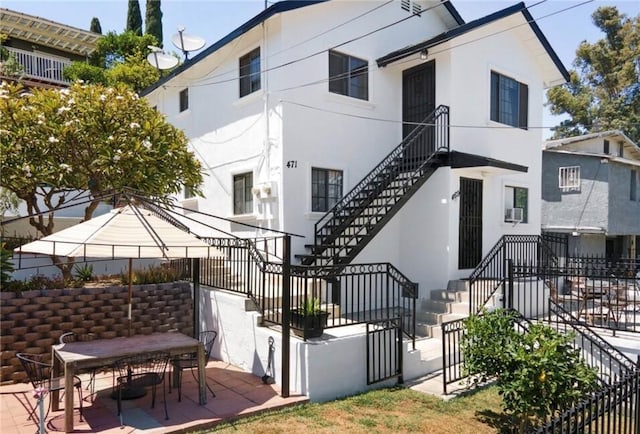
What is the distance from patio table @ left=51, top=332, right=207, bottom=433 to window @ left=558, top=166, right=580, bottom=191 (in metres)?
20.3

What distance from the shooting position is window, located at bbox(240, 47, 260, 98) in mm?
11375

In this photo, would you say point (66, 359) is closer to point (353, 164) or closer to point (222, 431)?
point (222, 431)

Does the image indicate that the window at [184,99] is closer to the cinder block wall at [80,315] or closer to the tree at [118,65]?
the cinder block wall at [80,315]

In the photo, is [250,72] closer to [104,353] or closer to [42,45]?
[104,353]

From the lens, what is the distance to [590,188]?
67.6ft

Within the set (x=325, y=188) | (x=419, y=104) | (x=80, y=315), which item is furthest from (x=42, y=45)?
(x=80, y=315)

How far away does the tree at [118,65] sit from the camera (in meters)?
24.8

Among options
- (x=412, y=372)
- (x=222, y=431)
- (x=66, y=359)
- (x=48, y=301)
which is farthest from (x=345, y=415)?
(x=48, y=301)

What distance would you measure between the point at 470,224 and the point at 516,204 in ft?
9.51

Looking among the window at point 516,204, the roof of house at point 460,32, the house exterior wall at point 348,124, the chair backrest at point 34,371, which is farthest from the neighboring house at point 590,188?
the chair backrest at point 34,371

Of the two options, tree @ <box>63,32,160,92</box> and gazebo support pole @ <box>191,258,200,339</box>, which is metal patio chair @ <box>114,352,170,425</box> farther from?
tree @ <box>63,32,160,92</box>

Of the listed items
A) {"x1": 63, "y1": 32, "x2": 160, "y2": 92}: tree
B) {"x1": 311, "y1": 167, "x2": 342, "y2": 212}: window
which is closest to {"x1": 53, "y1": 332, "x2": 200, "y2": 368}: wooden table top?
{"x1": 311, "y1": 167, "x2": 342, "y2": 212}: window

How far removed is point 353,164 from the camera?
11.6 metres

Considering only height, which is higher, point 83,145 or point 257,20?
point 257,20
